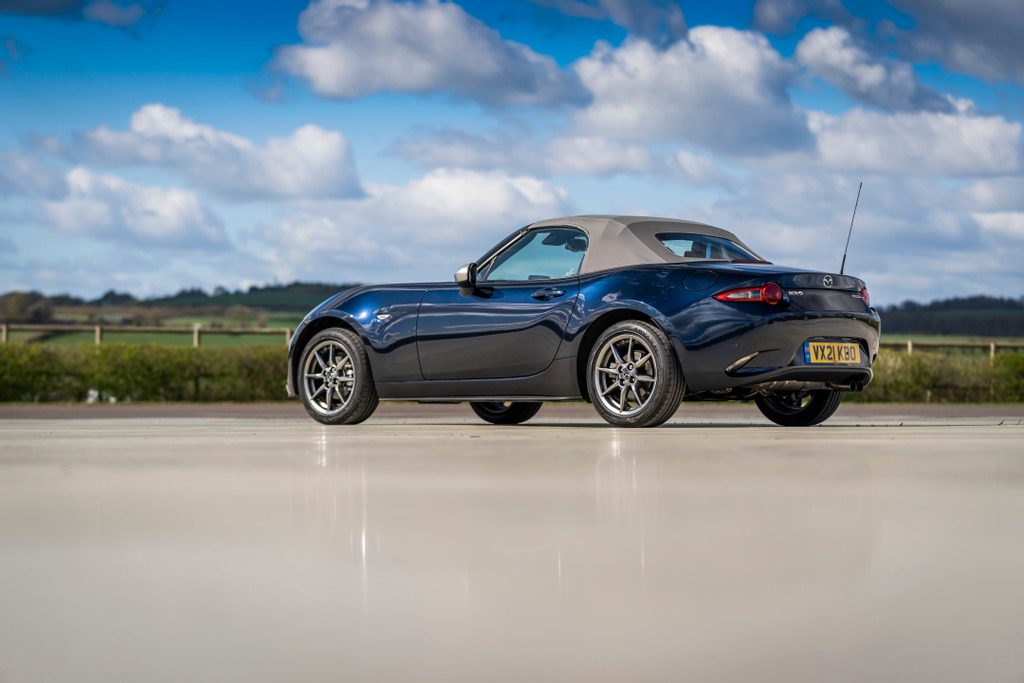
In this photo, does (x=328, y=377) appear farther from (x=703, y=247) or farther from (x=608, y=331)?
(x=703, y=247)

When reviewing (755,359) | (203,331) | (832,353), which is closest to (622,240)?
(755,359)

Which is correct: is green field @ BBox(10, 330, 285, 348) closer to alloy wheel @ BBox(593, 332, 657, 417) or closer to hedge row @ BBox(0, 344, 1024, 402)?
hedge row @ BBox(0, 344, 1024, 402)

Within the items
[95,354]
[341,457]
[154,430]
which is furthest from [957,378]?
[341,457]

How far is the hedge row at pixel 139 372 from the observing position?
2156cm

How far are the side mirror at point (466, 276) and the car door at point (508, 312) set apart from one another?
0.05 m

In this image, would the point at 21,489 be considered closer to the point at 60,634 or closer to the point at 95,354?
the point at 60,634

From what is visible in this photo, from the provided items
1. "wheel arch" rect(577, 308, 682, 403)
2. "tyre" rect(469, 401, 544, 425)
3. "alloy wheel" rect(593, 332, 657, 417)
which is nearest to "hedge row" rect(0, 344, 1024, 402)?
"tyre" rect(469, 401, 544, 425)

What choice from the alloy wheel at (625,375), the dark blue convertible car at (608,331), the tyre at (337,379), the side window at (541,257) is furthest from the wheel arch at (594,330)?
the tyre at (337,379)

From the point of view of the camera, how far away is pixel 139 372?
71.2ft

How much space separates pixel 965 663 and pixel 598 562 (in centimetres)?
120

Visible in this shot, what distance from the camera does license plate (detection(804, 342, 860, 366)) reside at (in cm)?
868

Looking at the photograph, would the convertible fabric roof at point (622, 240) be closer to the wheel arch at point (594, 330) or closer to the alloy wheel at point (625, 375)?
the wheel arch at point (594, 330)

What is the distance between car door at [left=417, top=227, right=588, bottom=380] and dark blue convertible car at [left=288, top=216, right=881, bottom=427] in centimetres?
→ 1

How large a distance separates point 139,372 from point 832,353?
1526 cm
